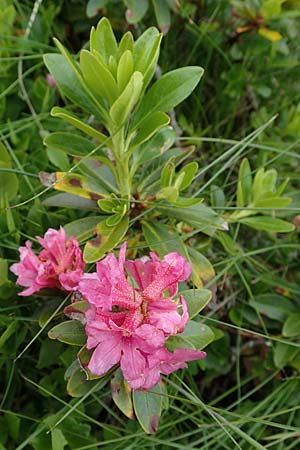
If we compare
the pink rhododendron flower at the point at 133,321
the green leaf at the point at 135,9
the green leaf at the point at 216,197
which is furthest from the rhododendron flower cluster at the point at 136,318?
the green leaf at the point at 135,9

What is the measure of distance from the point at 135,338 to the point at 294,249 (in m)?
0.86

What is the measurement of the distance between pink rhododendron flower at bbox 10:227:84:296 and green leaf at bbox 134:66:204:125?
0.28 m

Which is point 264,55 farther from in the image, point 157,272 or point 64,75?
point 157,272

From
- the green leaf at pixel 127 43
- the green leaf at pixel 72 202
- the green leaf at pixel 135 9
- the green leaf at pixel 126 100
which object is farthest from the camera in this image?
the green leaf at pixel 135 9

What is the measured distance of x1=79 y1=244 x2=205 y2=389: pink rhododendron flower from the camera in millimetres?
1000

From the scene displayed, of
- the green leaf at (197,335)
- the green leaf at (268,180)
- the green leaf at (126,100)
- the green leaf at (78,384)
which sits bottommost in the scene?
the green leaf at (268,180)

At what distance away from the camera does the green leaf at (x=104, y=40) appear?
120cm

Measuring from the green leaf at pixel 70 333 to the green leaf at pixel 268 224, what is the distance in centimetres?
45

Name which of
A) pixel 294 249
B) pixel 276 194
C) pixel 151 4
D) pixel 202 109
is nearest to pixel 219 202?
pixel 276 194

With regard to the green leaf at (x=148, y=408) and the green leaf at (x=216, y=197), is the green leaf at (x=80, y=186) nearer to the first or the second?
the green leaf at (x=216, y=197)

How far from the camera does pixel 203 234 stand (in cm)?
144

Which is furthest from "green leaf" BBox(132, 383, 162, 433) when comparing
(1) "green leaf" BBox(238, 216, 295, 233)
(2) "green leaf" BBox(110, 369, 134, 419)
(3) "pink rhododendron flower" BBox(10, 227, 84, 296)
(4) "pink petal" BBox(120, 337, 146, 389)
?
(1) "green leaf" BBox(238, 216, 295, 233)

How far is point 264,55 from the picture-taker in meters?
2.01

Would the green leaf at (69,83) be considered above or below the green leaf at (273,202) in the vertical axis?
above
